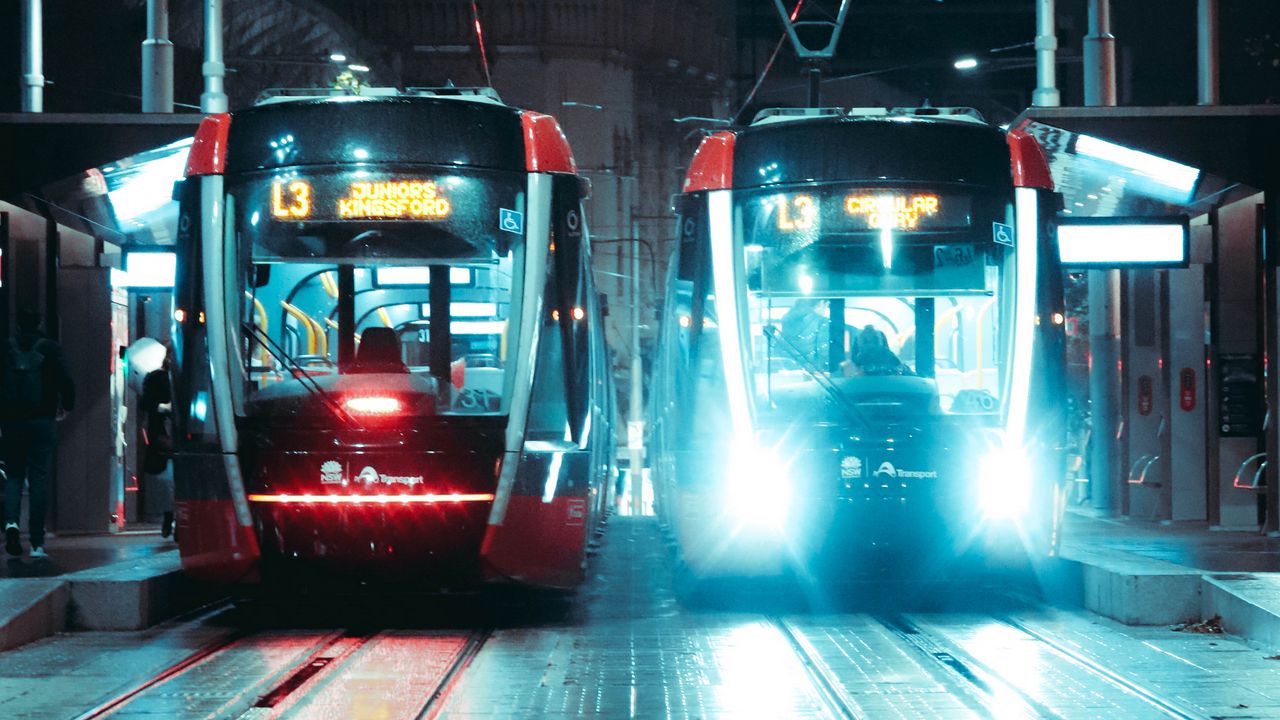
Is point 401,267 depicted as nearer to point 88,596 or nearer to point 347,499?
point 347,499

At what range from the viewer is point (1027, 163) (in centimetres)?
1285

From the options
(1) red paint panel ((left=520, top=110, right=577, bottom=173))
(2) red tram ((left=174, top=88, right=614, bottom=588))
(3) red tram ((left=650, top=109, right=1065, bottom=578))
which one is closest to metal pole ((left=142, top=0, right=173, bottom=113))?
(2) red tram ((left=174, top=88, right=614, bottom=588))

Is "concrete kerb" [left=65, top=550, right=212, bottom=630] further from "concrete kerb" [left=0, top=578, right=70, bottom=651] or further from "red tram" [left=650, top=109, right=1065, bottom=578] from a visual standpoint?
"red tram" [left=650, top=109, right=1065, bottom=578]

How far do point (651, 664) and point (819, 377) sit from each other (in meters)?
3.24

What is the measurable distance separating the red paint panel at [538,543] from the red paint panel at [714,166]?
2219 mm

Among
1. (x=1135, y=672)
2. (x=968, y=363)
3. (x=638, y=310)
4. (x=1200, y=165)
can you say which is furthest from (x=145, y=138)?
Answer: (x=638, y=310)

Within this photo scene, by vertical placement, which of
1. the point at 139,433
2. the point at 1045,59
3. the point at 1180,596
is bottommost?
the point at 1180,596

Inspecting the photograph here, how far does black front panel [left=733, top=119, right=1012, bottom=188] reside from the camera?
12750 mm

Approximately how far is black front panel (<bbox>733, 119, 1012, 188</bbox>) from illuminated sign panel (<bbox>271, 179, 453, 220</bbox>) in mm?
2038

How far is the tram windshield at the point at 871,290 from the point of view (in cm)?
1268

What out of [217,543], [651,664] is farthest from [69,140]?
[651,664]

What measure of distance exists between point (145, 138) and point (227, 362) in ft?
15.5

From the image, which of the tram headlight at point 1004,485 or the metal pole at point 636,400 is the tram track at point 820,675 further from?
the metal pole at point 636,400

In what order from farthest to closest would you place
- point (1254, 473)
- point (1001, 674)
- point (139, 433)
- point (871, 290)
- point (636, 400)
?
point (636, 400), point (139, 433), point (1254, 473), point (871, 290), point (1001, 674)
